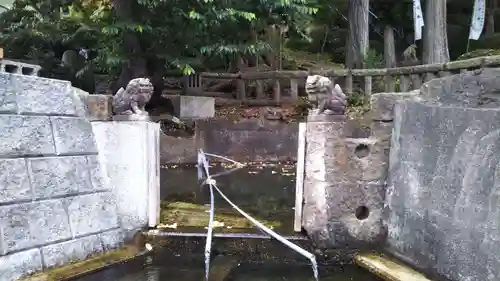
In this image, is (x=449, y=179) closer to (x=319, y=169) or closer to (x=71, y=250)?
(x=319, y=169)

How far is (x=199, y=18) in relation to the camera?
9375 mm

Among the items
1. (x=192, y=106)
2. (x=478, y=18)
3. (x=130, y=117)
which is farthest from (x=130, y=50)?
(x=478, y=18)

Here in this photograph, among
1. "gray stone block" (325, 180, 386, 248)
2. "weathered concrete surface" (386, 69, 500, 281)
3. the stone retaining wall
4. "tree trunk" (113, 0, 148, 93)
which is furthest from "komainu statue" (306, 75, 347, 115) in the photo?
"tree trunk" (113, 0, 148, 93)

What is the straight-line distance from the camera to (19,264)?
4.06m

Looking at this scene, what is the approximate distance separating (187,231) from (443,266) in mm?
2845

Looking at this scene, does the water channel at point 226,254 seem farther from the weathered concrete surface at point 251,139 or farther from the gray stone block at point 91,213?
the weathered concrete surface at point 251,139

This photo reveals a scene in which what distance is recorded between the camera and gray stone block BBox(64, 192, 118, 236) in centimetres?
460

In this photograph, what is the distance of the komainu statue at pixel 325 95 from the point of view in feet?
16.3

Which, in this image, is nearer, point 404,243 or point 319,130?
point 404,243

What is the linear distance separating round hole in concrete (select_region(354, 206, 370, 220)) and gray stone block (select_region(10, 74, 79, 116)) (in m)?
3.34

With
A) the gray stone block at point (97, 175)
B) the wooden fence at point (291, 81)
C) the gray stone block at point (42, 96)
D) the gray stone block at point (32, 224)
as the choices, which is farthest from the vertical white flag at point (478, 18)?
the gray stone block at point (32, 224)

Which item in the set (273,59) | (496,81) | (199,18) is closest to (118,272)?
(496,81)

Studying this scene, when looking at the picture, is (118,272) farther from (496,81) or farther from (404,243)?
(496,81)

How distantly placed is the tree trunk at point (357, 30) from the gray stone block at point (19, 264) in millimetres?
11840
